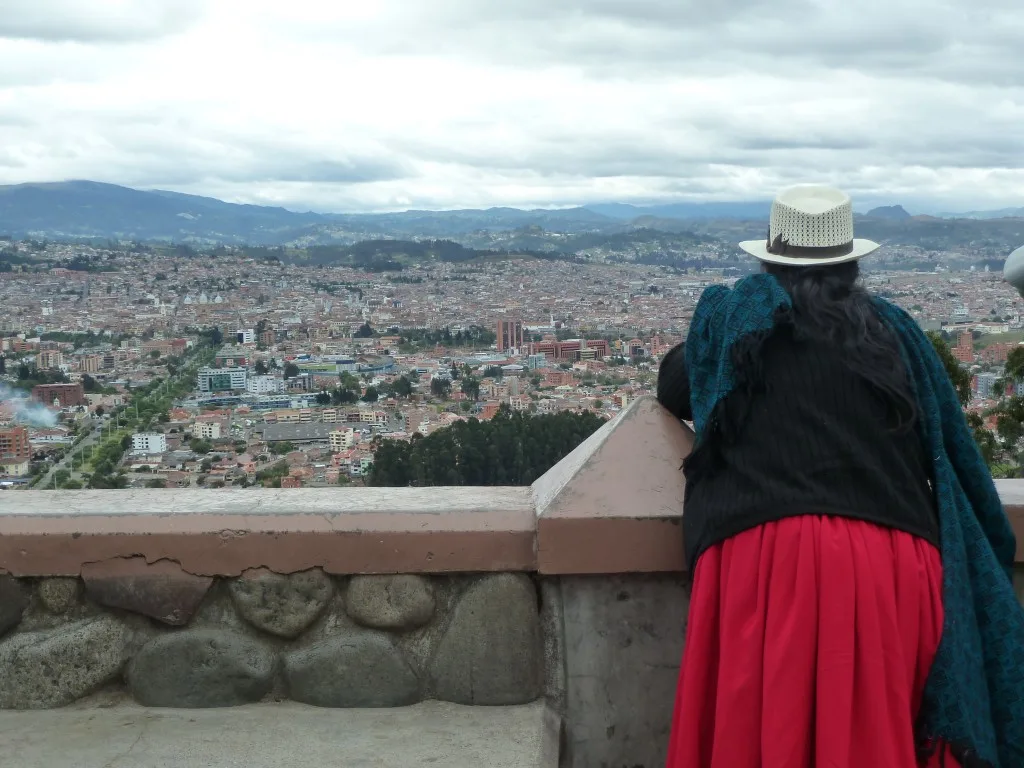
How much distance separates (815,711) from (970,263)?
18028 millimetres

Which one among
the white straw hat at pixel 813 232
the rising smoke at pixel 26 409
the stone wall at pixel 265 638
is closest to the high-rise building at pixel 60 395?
the rising smoke at pixel 26 409

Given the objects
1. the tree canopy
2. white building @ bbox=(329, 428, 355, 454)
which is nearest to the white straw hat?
the tree canopy

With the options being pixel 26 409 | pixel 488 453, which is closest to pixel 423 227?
pixel 26 409

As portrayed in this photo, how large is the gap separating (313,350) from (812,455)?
30.3 meters

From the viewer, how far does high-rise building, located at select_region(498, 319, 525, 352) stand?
92.6ft

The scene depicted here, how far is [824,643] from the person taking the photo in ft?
6.30

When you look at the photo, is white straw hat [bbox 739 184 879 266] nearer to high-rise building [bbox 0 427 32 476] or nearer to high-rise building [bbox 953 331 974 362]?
high-rise building [bbox 0 427 32 476]

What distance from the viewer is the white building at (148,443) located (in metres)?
13.0

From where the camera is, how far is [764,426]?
2.06m

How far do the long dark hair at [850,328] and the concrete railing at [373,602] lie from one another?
18.8 inches

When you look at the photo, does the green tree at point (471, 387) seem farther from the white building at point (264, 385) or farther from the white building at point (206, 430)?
the white building at point (264, 385)

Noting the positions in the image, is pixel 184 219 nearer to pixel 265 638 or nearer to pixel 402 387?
pixel 402 387

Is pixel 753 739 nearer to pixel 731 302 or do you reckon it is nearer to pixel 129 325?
pixel 731 302

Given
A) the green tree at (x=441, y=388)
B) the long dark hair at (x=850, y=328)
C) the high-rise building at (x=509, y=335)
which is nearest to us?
the long dark hair at (x=850, y=328)
